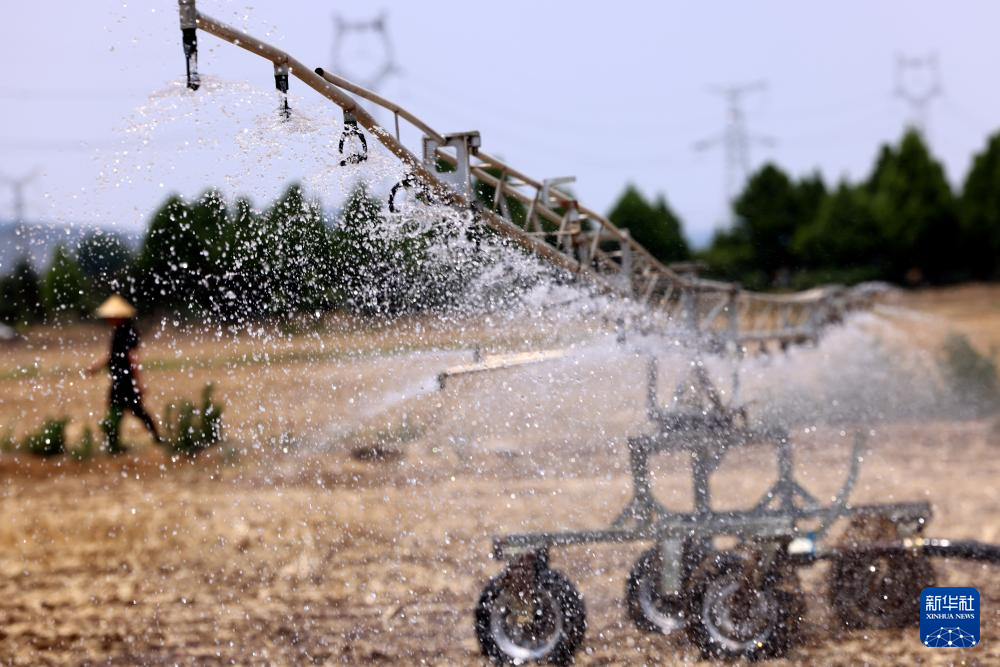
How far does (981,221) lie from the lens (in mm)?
34562

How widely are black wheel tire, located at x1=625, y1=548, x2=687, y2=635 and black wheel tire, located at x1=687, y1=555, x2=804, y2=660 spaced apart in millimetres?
110

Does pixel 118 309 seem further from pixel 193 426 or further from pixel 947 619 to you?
pixel 947 619

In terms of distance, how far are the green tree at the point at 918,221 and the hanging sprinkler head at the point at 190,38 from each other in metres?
30.1

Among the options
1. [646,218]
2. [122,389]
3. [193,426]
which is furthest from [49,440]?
[646,218]

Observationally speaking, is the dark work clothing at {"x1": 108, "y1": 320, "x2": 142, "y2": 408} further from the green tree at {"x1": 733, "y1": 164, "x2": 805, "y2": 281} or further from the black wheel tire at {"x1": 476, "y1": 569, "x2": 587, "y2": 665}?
the green tree at {"x1": 733, "y1": 164, "x2": 805, "y2": 281}

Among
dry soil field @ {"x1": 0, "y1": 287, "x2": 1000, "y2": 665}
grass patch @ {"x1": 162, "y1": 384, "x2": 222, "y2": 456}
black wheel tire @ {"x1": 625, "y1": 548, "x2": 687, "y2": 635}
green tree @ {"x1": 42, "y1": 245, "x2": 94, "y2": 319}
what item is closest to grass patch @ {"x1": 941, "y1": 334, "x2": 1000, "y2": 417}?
dry soil field @ {"x1": 0, "y1": 287, "x2": 1000, "y2": 665}

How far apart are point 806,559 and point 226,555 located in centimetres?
478

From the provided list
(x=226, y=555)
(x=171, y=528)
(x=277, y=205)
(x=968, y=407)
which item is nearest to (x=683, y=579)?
(x=277, y=205)

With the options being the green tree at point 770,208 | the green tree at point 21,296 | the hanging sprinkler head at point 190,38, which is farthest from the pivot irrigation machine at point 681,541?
the green tree at point 770,208

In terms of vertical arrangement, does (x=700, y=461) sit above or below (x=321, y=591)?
above

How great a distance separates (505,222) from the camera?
6.73 metres

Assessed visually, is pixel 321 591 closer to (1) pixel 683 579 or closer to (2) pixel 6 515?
(1) pixel 683 579

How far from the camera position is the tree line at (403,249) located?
7750 millimetres

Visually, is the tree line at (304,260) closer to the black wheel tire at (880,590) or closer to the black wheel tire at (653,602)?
the black wheel tire at (653,602)
